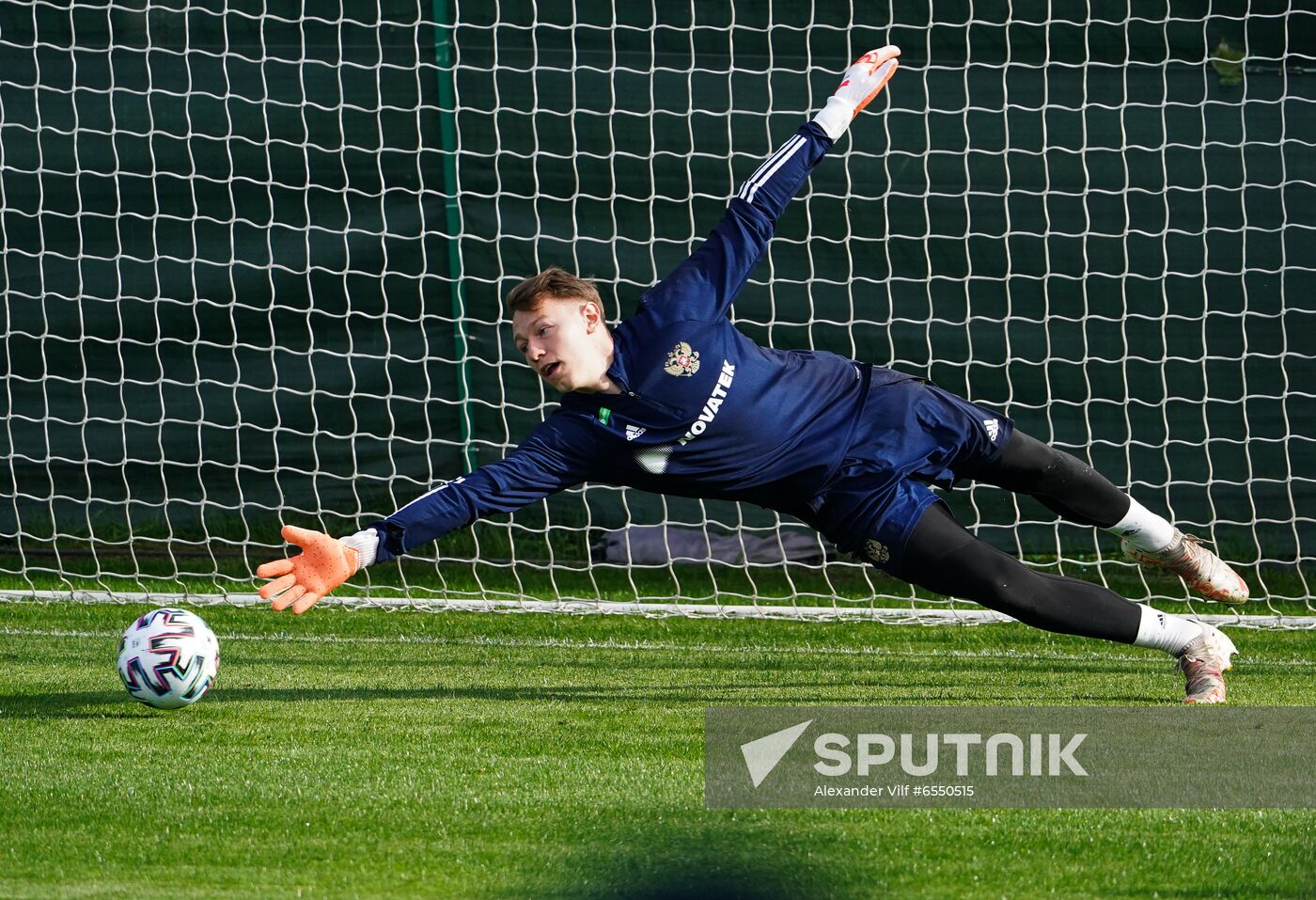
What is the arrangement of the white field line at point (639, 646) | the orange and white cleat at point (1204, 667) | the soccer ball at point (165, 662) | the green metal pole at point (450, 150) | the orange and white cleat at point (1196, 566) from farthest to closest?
the green metal pole at point (450, 150) → the white field line at point (639, 646) → the orange and white cleat at point (1196, 566) → the orange and white cleat at point (1204, 667) → the soccer ball at point (165, 662)

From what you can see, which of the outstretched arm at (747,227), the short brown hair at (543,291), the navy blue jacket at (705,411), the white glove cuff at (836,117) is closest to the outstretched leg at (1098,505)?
the navy blue jacket at (705,411)

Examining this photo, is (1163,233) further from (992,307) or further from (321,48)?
(321,48)

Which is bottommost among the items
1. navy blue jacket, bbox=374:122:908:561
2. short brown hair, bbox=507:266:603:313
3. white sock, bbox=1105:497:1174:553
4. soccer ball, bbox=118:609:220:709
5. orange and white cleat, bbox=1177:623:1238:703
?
soccer ball, bbox=118:609:220:709

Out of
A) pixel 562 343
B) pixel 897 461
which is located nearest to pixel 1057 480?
pixel 897 461

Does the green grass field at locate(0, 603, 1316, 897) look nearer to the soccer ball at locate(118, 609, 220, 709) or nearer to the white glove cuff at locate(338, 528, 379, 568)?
the soccer ball at locate(118, 609, 220, 709)

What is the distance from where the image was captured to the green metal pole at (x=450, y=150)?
787 centimetres

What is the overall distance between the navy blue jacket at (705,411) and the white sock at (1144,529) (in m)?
0.92

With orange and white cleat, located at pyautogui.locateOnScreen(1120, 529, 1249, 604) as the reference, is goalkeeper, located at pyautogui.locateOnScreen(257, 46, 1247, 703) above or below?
above

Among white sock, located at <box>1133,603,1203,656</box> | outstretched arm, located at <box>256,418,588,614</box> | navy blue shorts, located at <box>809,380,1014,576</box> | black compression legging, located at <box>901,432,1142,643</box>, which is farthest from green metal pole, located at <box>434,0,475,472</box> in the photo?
Result: white sock, located at <box>1133,603,1203,656</box>

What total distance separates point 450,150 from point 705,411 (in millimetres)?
3770

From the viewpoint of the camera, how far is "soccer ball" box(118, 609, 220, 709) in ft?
15.2

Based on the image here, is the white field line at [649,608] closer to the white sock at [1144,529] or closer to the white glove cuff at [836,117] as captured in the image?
the white sock at [1144,529]

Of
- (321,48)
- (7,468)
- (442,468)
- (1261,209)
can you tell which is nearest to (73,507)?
(7,468)

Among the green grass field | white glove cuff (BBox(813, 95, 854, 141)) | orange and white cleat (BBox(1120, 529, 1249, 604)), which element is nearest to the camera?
the green grass field
